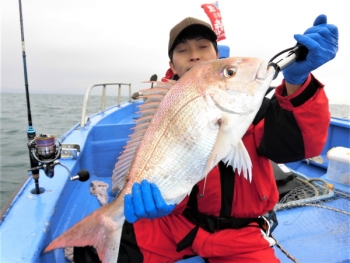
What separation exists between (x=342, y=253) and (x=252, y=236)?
2.73 ft

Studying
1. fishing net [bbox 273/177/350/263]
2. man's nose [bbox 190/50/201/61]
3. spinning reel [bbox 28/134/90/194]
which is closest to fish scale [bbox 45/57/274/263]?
man's nose [bbox 190/50/201/61]

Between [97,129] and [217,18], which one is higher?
[217,18]

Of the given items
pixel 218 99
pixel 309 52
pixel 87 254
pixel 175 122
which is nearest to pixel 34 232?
pixel 87 254

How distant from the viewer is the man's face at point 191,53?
2.07 meters

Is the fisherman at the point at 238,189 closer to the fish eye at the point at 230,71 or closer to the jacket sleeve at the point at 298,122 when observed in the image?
the jacket sleeve at the point at 298,122

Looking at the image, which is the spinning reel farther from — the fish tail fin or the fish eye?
the fish eye

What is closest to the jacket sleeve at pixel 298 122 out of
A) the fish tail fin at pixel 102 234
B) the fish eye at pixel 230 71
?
the fish eye at pixel 230 71

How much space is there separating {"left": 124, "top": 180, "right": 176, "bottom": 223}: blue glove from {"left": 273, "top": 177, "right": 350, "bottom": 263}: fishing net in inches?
41.2

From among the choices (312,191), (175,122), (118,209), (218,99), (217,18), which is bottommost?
(312,191)

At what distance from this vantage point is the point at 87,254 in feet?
6.01

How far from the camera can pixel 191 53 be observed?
2.10 meters

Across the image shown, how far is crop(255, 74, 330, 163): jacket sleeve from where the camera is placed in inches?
55.9

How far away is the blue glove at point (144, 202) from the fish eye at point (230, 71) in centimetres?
71

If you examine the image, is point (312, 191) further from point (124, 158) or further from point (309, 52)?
point (124, 158)
